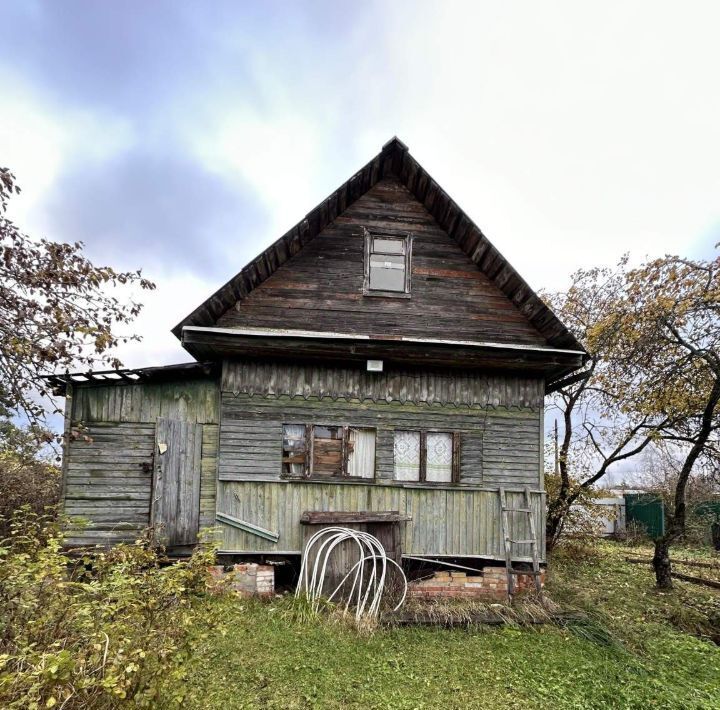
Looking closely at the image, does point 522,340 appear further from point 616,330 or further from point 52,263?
point 52,263

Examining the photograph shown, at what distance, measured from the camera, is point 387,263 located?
374 inches

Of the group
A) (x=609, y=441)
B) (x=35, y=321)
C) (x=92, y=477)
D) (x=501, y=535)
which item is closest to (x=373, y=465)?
(x=501, y=535)

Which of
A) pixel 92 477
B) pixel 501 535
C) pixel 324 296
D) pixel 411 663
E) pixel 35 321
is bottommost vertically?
pixel 411 663

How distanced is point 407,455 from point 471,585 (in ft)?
8.35

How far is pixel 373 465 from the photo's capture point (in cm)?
897

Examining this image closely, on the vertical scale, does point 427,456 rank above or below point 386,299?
below

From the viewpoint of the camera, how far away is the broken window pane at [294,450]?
8812mm

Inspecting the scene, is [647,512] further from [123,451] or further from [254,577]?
[123,451]

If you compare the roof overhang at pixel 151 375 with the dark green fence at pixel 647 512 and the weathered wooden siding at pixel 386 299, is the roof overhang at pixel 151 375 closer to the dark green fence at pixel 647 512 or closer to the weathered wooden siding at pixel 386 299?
the weathered wooden siding at pixel 386 299

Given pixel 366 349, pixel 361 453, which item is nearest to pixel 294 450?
pixel 361 453

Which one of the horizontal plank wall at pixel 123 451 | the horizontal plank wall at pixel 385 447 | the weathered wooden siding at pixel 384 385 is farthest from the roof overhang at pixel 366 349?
the horizontal plank wall at pixel 123 451

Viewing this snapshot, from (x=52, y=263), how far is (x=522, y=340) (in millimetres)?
7660

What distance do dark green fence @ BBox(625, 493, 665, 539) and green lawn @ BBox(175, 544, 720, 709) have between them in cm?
1167

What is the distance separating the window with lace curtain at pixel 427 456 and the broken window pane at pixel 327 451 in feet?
3.44
